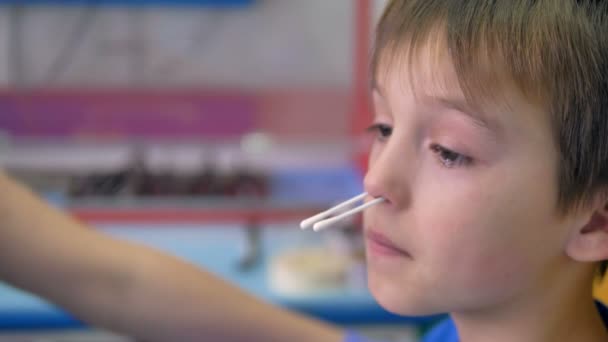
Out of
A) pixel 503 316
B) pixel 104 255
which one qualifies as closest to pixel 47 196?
pixel 104 255

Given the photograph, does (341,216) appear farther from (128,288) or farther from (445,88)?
(128,288)

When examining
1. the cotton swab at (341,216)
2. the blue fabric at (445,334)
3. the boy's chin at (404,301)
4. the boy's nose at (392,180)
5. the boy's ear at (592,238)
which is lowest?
the blue fabric at (445,334)

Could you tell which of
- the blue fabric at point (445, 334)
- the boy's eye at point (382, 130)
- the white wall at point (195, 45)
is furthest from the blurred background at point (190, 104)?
the boy's eye at point (382, 130)

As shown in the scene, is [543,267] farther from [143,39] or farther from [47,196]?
[143,39]

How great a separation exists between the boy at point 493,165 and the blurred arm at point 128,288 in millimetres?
186

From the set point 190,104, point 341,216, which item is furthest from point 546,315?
point 190,104

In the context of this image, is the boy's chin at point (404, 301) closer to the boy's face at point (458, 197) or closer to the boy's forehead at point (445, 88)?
the boy's face at point (458, 197)

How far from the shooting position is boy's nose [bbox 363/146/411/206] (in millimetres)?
560

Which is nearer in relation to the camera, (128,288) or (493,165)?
(493,165)

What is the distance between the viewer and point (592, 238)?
1.89 feet

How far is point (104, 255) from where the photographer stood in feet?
2.40

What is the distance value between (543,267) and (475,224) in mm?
74

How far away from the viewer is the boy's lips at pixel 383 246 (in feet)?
1.89

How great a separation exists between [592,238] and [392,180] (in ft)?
0.53
